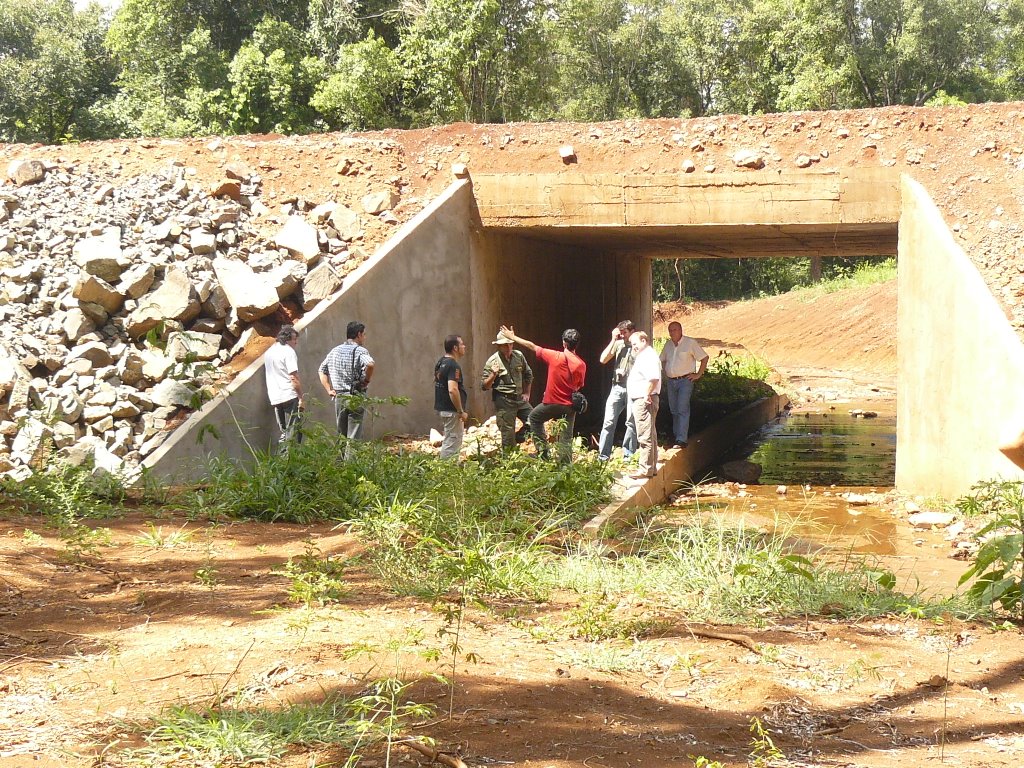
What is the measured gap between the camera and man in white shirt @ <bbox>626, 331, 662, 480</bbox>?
1006 cm

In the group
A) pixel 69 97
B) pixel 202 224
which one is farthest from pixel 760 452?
pixel 69 97

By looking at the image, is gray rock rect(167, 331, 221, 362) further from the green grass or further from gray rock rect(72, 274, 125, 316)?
the green grass

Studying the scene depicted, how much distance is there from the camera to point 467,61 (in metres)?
22.5

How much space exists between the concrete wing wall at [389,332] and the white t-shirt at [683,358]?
2.84 meters

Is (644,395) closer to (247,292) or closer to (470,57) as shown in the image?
(247,292)

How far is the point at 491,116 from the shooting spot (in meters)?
25.7

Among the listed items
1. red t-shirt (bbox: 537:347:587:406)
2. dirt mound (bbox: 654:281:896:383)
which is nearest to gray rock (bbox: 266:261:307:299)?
red t-shirt (bbox: 537:347:587:406)

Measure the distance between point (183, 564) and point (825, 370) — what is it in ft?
81.4

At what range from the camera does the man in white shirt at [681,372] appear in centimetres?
→ 1252

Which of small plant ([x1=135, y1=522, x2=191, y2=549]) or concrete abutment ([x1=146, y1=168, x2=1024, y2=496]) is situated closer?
small plant ([x1=135, y1=522, x2=191, y2=549])

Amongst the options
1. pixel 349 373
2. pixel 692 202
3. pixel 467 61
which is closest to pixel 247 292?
pixel 349 373

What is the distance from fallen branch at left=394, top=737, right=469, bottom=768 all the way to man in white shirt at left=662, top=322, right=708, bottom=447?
9.48 meters

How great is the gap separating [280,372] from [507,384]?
226 cm

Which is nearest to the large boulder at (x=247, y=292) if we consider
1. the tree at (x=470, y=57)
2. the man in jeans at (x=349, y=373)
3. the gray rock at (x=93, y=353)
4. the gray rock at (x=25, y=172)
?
the gray rock at (x=93, y=353)
